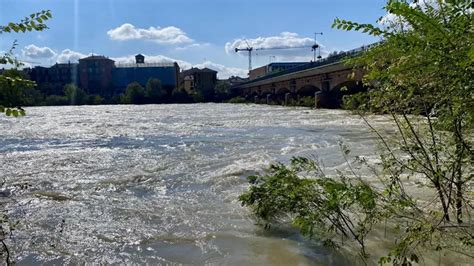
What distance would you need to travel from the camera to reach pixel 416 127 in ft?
17.9

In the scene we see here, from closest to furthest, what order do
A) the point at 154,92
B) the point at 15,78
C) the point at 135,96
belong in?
1. the point at 15,78
2. the point at 135,96
3. the point at 154,92

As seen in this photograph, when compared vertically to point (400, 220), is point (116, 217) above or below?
below

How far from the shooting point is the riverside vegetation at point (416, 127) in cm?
266

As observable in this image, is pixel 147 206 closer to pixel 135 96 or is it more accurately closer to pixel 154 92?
pixel 135 96

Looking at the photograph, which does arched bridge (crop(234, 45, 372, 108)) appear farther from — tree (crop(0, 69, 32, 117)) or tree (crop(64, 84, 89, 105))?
tree (crop(64, 84, 89, 105))

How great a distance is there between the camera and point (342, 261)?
5.02 m

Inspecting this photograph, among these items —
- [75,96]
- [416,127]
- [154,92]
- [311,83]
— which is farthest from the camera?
[154,92]

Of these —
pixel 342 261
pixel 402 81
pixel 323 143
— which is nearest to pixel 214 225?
pixel 342 261

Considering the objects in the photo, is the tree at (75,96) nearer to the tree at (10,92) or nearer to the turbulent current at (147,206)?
the turbulent current at (147,206)

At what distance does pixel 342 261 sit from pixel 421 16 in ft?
10.9

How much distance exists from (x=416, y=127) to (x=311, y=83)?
48.7 metres

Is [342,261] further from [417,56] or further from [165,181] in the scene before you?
[165,181]

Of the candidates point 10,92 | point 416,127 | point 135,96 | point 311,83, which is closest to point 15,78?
point 10,92

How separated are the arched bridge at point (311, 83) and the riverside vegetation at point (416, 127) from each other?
20263mm
